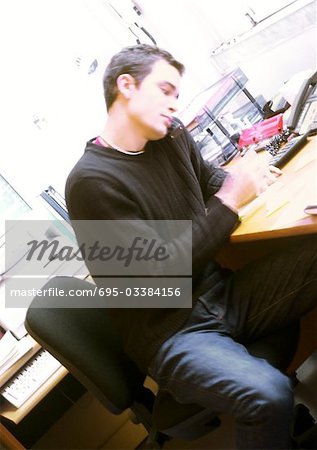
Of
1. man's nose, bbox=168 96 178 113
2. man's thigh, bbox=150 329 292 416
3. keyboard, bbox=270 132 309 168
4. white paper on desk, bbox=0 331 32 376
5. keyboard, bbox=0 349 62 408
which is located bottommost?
man's thigh, bbox=150 329 292 416

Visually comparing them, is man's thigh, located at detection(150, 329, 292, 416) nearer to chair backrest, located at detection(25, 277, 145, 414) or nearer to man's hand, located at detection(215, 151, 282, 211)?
chair backrest, located at detection(25, 277, 145, 414)

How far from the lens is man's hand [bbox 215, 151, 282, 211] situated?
1221 mm

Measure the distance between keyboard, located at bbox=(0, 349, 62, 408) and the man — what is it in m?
0.40

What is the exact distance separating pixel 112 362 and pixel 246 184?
25.3 inches

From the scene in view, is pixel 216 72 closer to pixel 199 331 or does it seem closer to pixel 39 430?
pixel 199 331

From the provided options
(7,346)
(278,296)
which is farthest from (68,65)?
(278,296)

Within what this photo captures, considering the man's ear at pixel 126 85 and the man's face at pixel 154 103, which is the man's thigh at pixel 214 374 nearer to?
the man's face at pixel 154 103

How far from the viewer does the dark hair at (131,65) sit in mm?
1281

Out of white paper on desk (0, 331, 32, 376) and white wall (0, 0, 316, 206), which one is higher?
white wall (0, 0, 316, 206)

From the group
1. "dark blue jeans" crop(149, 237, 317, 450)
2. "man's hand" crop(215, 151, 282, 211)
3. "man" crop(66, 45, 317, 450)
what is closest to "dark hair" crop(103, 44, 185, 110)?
"man" crop(66, 45, 317, 450)

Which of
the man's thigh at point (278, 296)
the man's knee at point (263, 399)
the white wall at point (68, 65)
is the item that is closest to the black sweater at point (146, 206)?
the man's thigh at point (278, 296)

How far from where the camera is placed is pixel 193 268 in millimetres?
1176

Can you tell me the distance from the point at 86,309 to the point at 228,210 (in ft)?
1.67

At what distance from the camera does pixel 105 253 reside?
113 cm
